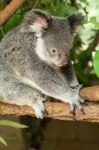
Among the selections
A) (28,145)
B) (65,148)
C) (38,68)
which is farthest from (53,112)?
(65,148)

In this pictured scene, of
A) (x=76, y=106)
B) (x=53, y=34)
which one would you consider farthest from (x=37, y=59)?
(x=76, y=106)

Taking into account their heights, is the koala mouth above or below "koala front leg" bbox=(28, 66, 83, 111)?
above

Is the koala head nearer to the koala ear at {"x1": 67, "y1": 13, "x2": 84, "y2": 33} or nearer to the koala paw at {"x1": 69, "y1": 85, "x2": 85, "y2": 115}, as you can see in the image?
the koala ear at {"x1": 67, "y1": 13, "x2": 84, "y2": 33}

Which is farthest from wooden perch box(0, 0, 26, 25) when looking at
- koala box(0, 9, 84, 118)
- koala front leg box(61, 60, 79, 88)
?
koala front leg box(61, 60, 79, 88)

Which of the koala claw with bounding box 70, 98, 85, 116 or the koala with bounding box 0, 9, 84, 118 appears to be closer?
the koala claw with bounding box 70, 98, 85, 116

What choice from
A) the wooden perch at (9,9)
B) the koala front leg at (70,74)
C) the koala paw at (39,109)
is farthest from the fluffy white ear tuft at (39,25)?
the koala paw at (39,109)

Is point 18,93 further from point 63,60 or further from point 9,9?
point 9,9

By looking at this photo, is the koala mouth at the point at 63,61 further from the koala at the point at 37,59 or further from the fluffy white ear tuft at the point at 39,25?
the fluffy white ear tuft at the point at 39,25
